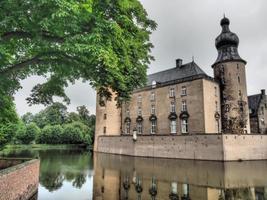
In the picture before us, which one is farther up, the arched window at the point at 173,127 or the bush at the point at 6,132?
the arched window at the point at 173,127

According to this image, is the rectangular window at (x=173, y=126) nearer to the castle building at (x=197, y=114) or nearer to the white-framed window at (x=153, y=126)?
the castle building at (x=197, y=114)

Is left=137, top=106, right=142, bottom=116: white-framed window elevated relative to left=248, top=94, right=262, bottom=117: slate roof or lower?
lower

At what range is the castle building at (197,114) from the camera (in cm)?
2597

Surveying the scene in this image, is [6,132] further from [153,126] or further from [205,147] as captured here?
[153,126]

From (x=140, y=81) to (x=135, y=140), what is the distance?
2477cm

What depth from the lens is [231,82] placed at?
32000mm

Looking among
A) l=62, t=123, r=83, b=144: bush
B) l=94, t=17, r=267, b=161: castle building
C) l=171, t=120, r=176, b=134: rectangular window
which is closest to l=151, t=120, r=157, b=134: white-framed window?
l=94, t=17, r=267, b=161: castle building

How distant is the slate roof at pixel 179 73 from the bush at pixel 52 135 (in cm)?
3078

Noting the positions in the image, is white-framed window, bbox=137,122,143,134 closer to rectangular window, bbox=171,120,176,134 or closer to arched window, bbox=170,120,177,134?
arched window, bbox=170,120,177,134

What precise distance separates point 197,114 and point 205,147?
5434 millimetres

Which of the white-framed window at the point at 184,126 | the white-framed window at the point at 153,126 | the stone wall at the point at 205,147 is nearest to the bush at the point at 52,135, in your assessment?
the white-framed window at the point at 153,126

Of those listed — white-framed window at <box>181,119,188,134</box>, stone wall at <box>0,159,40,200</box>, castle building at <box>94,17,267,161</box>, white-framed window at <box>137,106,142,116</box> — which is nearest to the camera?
stone wall at <box>0,159,40,200</box>

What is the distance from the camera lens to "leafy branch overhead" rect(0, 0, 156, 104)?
6113mm

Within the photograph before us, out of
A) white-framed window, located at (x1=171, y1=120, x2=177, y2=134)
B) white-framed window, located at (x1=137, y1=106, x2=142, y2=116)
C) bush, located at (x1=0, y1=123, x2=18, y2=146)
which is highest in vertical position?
white-framed window, located at (x1=137, y1=106, x2=142, y2=116)
